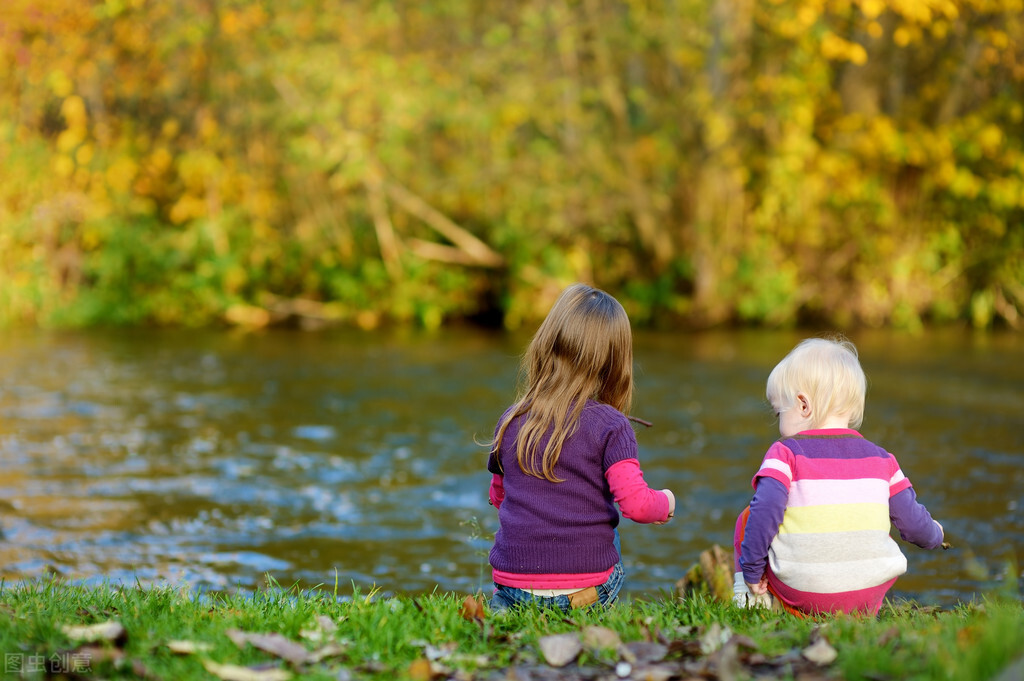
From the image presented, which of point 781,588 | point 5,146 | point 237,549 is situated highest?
point 5,146

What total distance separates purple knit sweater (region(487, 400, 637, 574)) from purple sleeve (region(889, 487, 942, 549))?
0.88 metres

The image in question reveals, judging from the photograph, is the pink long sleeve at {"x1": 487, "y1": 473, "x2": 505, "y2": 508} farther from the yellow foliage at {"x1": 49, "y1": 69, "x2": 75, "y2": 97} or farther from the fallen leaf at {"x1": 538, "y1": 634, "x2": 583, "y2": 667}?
the yellow foliage at {"x1": 49, "y1": 69, "x2": 75, "y2": 97}

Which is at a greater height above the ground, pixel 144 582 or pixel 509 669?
pixel 509 669

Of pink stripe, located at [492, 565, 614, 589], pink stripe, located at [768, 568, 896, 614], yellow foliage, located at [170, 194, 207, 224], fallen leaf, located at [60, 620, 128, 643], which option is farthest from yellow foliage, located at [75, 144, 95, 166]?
pink stripe, located at [768, 568, 896, 614]

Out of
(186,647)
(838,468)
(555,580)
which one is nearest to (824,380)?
(838,468)

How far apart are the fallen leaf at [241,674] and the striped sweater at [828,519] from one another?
155 centimetres

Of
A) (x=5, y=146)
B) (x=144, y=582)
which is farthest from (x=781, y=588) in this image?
(x=5, y=146)

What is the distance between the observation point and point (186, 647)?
3.07m

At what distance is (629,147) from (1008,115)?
205 inches

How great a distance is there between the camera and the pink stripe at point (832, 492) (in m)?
3.55

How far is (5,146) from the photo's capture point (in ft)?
58.7

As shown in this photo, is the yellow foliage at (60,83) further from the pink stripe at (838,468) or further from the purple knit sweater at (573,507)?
the pink stripe at (838,468)

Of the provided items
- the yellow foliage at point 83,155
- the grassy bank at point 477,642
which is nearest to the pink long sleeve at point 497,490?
the grassy bank at point 477,642

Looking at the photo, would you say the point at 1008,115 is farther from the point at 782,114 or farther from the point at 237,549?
the point at 237,549
